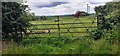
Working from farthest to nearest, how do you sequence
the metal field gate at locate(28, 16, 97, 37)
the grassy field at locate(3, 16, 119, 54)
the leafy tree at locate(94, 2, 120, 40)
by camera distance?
the metal field gate at locate(28, 16, 97, 37) < the leafy tree at locate(94, 2, 120, 40) < the grassy field at locate(3, 16, 119, 54)

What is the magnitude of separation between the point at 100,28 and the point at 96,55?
0.58 metres

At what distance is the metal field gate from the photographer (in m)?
4.13

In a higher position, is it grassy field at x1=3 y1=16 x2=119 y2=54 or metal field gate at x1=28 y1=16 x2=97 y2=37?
metal field gate at x1=28 y1=16 x2=97 y2=37

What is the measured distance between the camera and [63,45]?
3959mm

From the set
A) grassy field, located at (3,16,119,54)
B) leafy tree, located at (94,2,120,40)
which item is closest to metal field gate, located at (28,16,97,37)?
grassy field, located at (3,16,119,54)

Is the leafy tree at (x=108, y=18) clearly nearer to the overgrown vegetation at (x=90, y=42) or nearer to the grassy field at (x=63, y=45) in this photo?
the overgrown vegetation at (x=90, y=42)

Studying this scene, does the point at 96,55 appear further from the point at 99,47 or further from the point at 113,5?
the point at 113,5

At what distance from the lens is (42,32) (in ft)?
13.7

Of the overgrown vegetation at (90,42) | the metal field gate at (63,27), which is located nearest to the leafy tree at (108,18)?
the overgrown vegetation at (90,42)

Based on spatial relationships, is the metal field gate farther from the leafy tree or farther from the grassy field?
the leafy tree

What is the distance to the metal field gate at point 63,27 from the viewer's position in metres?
4.13

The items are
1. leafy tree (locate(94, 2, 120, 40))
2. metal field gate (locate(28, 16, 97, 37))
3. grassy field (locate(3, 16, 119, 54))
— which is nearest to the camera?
grassy field (locate(3, 16, 119, 54))

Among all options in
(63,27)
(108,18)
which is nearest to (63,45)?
(63,27)

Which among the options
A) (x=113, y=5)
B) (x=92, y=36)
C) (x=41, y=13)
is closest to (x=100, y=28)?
(x=92, y=36)
